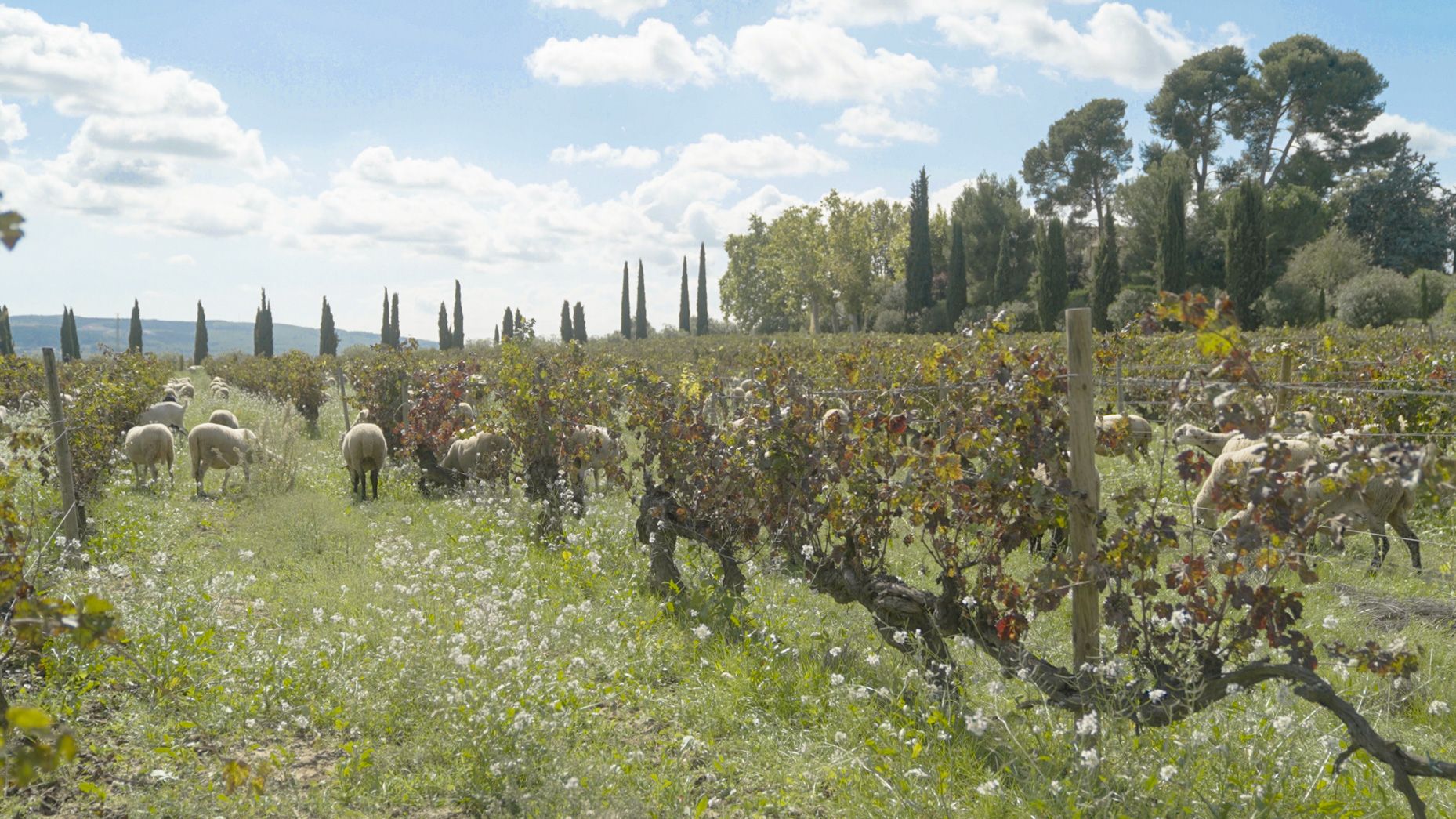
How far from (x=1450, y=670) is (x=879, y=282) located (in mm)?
55707

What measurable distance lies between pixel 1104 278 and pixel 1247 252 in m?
6.02

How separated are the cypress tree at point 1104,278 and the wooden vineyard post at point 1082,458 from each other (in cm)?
4152

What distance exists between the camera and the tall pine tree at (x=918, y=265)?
55125 mm

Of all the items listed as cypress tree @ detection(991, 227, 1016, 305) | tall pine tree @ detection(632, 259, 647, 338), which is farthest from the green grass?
tall pine tree @ detection(632, 259, 647, 338)

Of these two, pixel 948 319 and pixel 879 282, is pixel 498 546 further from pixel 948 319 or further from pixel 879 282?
pixel 879 282

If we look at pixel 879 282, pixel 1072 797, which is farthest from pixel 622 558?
pixel 879 282

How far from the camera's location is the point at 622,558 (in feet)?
28.4

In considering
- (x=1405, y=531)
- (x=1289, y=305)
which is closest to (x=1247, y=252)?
(x=1289, y=305)

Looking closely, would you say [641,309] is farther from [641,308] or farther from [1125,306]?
[1125,306]

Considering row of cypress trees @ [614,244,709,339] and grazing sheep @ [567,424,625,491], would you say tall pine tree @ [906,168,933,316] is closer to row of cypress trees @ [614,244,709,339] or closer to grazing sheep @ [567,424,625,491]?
row of cypress trees @ [614,244,709,339]

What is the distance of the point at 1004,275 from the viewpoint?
53719mm

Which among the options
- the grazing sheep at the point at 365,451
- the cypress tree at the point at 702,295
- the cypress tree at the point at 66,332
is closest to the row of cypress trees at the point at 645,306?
the cypress tree at the point at 702,295

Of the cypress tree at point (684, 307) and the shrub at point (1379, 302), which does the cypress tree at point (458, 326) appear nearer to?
the cypress tree at point (684, 307)

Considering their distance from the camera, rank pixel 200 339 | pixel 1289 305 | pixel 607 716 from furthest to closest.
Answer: pixel 200 339 → pixel 1289 305 → pixel 607 716
